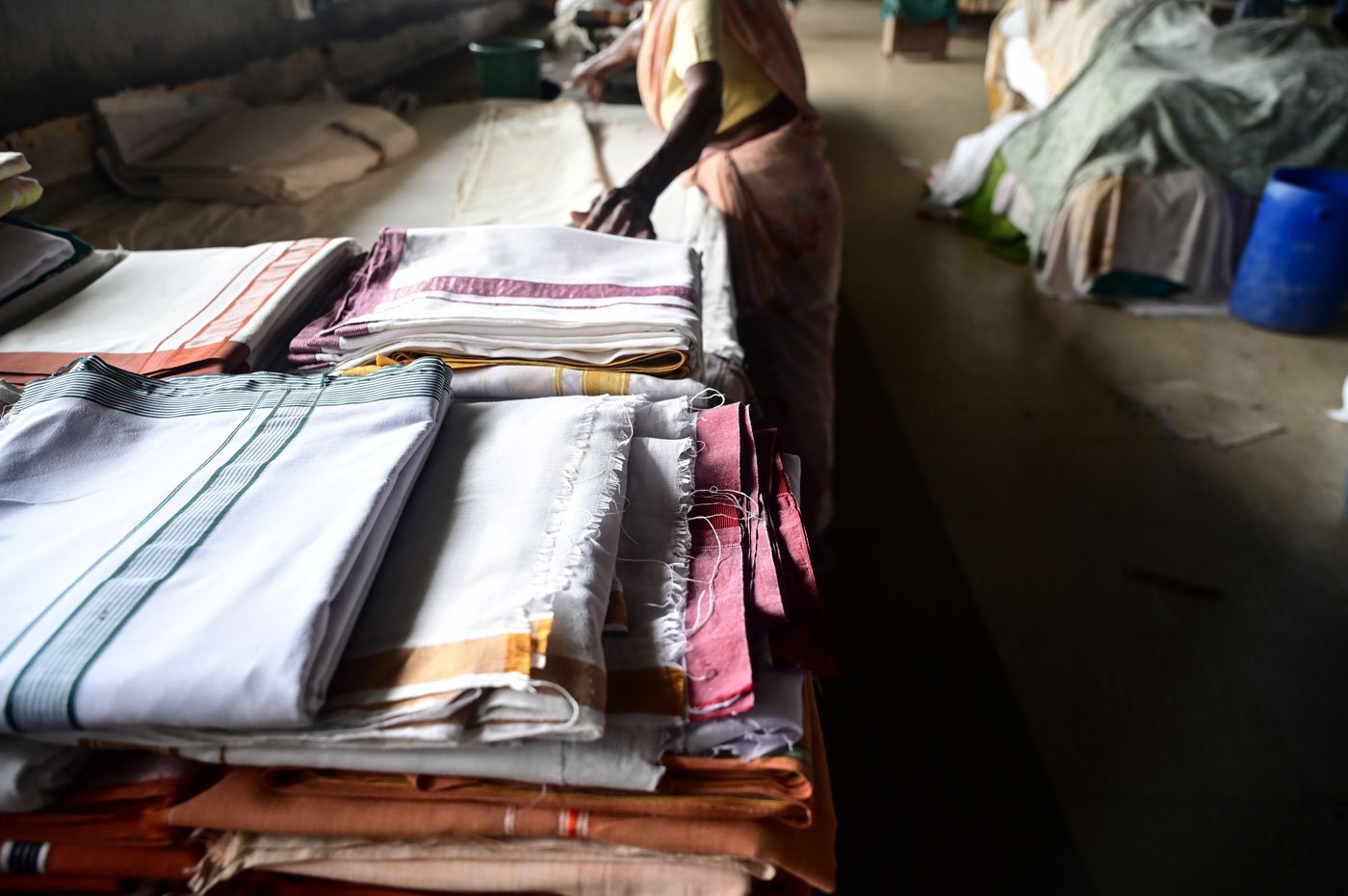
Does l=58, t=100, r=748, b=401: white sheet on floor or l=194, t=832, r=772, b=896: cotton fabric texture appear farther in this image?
l=58, t=100, r=748, b=401: white sheet on floor

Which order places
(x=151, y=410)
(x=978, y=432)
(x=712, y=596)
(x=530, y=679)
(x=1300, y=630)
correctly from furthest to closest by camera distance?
(x=978, y=432)
(x=1300, y=630)
(x=151, y=410)
(x=712, y=596)
(x=530, y=679)

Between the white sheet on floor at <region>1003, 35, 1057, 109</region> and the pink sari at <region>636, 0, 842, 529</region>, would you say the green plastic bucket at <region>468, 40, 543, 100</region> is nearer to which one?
the pink sari at <region>636, 0, 842, 529</region>

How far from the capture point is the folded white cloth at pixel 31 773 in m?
0.48

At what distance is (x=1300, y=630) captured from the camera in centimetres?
181

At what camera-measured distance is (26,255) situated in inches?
41.6

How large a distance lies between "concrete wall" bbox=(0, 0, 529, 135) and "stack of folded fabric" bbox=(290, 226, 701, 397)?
1158 mm

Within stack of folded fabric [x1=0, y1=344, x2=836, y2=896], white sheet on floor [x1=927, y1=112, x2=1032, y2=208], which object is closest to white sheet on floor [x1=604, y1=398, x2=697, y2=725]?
stack of folded fabric [x1=0, y1=344, x2=836, y2=896]

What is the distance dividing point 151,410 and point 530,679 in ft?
1.61

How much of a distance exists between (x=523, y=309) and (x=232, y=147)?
4.31ft

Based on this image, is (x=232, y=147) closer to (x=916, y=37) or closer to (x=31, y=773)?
(x=31, y=773)

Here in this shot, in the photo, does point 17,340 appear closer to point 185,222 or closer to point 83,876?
point 83,876

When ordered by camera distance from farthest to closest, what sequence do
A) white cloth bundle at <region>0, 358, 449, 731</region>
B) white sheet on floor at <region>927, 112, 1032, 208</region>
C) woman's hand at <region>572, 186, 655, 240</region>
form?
white sheet on floor at <region>927, 112, 1032, 208</region> → woman's hand at <region>572, 186, 655, 240</region> → white cloth bundle at <region>0, 358, 449, 731</region>

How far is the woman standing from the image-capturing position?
1.46m

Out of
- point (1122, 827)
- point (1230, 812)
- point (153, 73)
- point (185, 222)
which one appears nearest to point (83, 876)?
point (185, 222)
